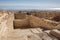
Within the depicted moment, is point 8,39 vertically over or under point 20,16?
over

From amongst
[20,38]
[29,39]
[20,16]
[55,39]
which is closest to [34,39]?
[29,39]

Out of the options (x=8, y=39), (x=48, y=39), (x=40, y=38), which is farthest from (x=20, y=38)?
(x=48, y=39)

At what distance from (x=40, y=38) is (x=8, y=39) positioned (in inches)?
23.3

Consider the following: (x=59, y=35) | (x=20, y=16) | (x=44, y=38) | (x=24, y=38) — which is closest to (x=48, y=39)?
(x=44, y=38)

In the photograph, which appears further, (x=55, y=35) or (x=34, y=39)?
(x=55, y=35)

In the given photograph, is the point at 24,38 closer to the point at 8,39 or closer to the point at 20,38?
the point at 20,38

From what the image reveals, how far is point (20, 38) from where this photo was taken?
213 cm

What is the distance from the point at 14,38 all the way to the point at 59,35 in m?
0.84

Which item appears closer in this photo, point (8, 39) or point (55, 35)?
point (8, 39)

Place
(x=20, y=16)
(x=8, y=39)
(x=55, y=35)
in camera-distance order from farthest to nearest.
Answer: (x=20, y=16) < (x=55, y=35) < (x=8, y=39)

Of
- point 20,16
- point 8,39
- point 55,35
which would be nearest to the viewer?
point 8,39

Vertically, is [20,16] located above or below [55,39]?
below

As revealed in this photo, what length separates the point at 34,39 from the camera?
210 centimetres

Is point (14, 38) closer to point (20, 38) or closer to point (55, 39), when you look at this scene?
point (20, 38)
